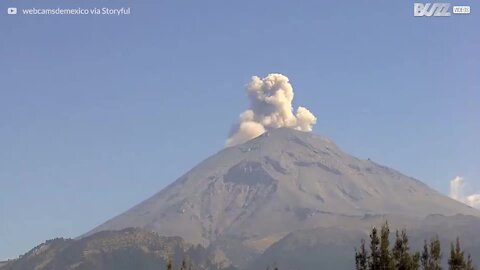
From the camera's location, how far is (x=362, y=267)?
8762cm

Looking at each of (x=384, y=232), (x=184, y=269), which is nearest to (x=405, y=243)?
(x=384, y=232)

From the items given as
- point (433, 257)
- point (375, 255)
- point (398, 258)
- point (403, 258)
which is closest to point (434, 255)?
point (433, 257)

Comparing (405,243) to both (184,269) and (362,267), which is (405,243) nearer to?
(362,267)

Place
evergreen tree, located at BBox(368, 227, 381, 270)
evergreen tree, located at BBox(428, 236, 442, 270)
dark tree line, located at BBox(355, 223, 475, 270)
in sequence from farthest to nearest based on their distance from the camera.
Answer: evergreen tree, located at BBox(428, 236, 442, 270) < evergreen tree, located at BBox(368, 227, 381, 270) < dark tree line, located at BBox(355, 223, 475, 270)

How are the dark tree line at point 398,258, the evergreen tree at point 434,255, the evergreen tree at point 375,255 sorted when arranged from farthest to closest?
1. the evergreen tree at point 434,255
2. the evergreen tree at point 375,255
3. the dark tree line at point 398,258

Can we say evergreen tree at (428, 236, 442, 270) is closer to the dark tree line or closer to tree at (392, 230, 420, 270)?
the dark tree line

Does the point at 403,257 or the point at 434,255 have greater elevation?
the point at 434,255

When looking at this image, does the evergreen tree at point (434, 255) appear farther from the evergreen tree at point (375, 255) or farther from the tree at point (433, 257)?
the evergreen tree at point (375, 255)

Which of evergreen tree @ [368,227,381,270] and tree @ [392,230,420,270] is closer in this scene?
tree @ [392,230,420,270]

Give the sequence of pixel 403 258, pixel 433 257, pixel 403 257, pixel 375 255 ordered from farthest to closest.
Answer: pixel 433 257, pixel 375 255, pixel 403 257, pixel 403 258

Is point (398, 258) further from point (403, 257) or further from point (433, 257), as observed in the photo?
point (433, 257)

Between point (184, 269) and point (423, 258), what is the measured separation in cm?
2697

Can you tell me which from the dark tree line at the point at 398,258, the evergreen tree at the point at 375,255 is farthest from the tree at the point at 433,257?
the evergreen tree at the point at 375,255

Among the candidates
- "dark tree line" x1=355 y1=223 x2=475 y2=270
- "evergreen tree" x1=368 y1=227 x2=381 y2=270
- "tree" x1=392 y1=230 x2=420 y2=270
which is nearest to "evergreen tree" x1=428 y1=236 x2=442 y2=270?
"dark tree line" x1=355 y1=223 x2=475 y2=270
